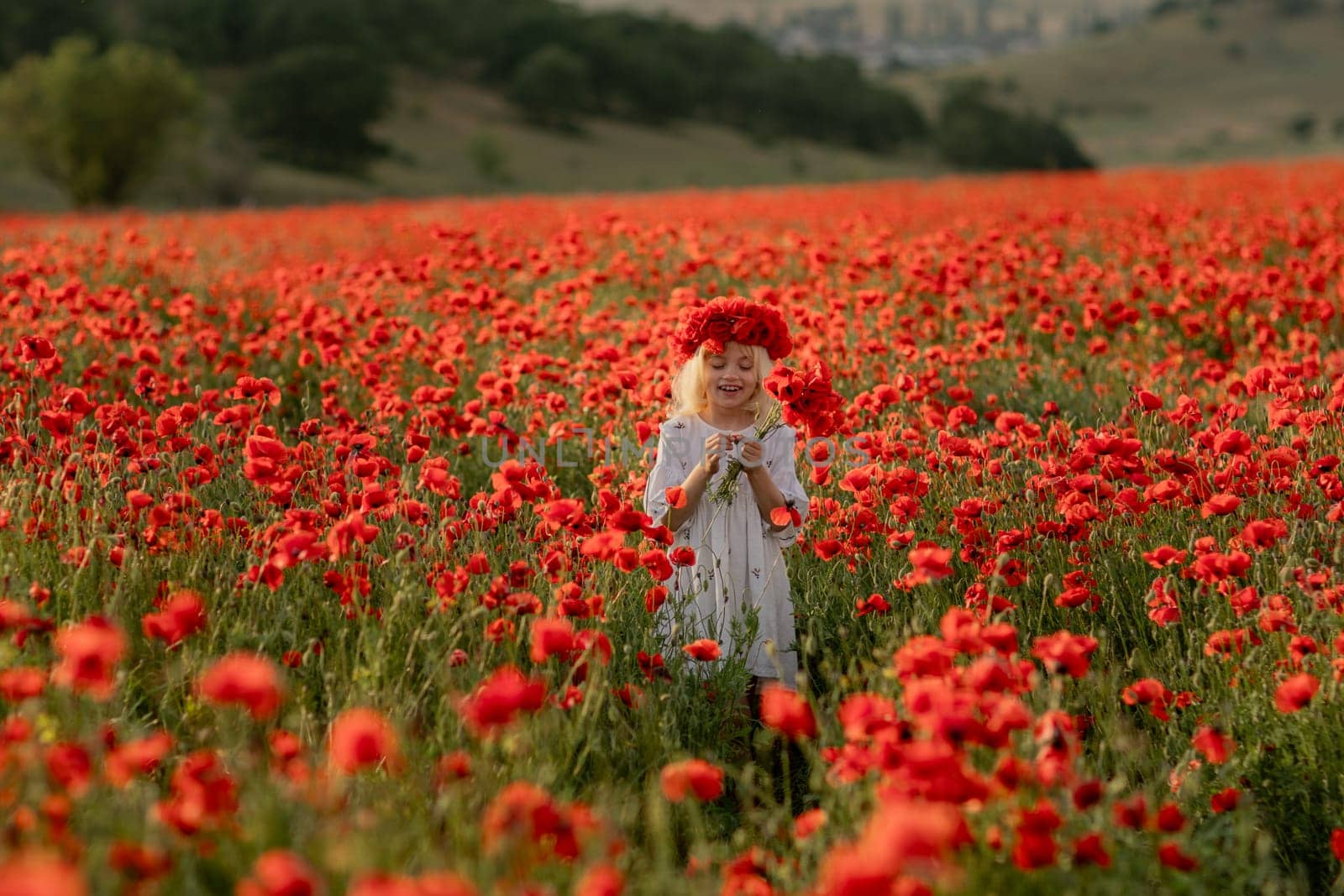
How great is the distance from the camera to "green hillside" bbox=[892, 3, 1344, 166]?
272ft

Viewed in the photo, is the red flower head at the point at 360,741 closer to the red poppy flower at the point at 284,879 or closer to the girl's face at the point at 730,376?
the red poppy flower at the point at 284,879

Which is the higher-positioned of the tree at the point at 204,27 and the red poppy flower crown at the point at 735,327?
the tree at the point at 204,27

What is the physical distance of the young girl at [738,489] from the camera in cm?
389

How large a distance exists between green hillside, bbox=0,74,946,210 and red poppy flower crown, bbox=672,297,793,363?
25078 mm

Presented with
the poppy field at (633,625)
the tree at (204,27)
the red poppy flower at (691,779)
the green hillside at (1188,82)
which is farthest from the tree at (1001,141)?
the red poppy flower at (691,779)

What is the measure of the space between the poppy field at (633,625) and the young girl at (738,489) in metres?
0.15

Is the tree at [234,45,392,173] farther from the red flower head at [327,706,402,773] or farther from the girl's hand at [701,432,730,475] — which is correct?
the red flower head at [327,706,402,773]

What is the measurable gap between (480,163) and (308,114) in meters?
6.07

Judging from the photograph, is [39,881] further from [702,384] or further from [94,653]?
[702,384]

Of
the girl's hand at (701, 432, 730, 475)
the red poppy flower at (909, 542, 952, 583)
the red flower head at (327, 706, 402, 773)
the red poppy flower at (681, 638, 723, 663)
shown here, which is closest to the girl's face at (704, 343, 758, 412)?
the girl's hand at (701, 432, 730, 475)

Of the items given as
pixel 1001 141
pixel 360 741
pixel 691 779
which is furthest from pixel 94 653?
pixel 1001 141

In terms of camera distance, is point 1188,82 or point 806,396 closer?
point 806,396

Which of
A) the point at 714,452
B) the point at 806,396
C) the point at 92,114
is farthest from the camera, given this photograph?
the point at 92,114

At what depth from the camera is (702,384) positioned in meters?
4.00
